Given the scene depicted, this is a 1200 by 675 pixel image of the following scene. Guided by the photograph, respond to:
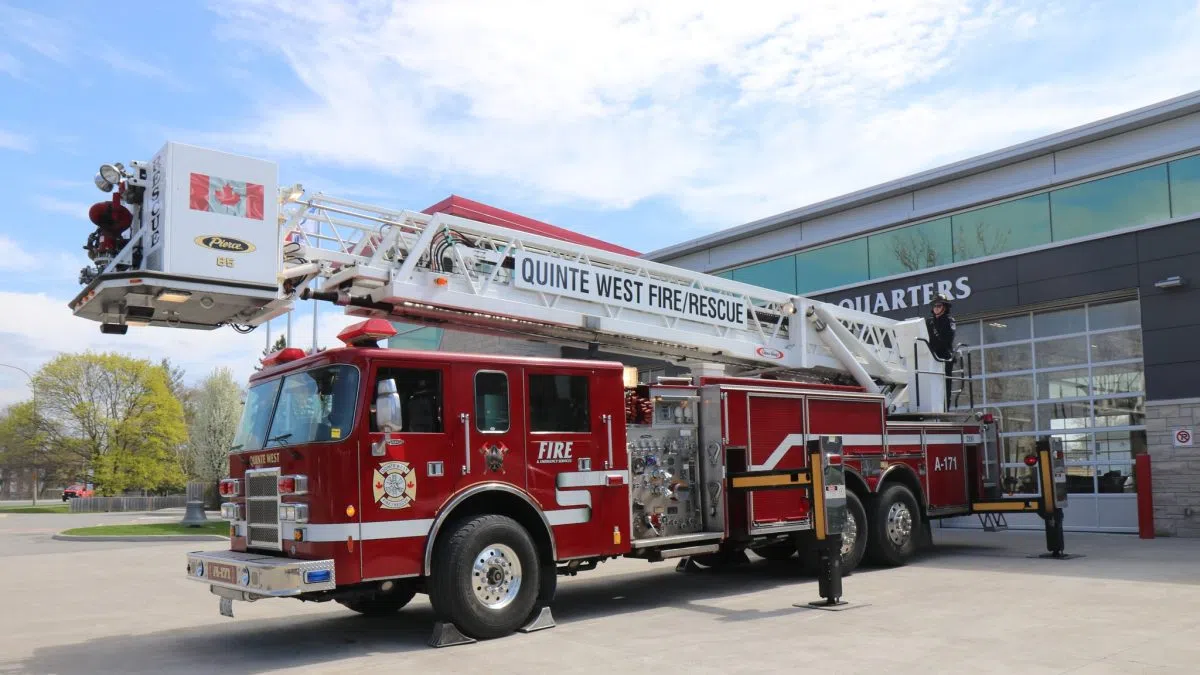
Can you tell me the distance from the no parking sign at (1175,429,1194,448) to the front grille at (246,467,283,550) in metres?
14.7

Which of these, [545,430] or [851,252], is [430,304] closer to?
[545,430]

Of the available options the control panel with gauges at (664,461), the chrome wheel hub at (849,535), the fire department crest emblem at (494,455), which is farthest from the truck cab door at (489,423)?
the chrome wheel hub at (849,535)

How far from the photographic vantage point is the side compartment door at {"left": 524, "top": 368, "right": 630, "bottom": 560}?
8.39m

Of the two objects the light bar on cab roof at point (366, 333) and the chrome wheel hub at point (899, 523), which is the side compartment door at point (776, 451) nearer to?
the chrome wheel hub at point (899, 523)

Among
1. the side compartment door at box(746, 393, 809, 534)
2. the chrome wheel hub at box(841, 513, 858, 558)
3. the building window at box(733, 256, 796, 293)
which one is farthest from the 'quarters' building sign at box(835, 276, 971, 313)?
the side compartment door at box(746, 393, 809, 534)

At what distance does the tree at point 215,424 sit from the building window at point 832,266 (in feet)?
71.6

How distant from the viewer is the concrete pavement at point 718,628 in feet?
22.4

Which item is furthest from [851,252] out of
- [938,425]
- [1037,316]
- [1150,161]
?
[938,425]

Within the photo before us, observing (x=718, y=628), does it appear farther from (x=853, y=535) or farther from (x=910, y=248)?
(x=910, y=248)

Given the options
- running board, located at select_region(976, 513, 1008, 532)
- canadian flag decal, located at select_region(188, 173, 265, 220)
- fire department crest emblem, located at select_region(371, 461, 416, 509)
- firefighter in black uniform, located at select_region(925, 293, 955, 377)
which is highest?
canadian flag decal, located at select_region(188, 173, 265, 220)

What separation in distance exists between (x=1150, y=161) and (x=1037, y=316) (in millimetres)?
3438

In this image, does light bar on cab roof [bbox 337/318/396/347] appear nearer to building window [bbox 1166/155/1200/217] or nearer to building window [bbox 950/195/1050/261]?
building window [bbox 1166/155/1200/217]

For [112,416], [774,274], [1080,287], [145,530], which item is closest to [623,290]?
[1080,287]

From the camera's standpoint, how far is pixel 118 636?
896 centimetres
